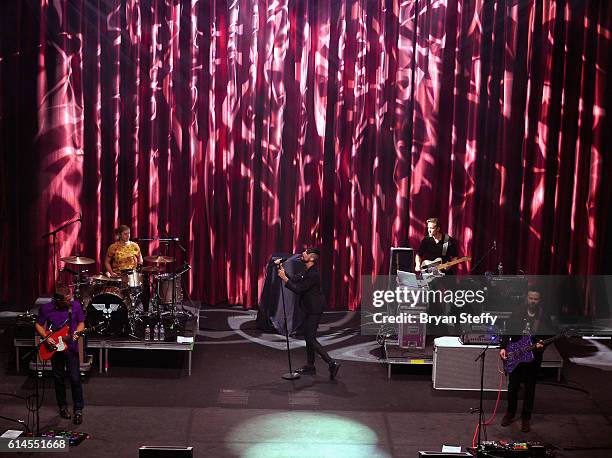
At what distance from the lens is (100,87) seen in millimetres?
13312

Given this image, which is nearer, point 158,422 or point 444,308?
point 158,422

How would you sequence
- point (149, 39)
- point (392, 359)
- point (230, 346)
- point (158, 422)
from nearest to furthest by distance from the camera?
point (158, 422), point (392, 359), point (230, 346), point (149, 39)

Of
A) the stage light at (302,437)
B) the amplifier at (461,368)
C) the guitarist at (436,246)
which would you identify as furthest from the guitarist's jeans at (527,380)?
the guitarist at (436,246)

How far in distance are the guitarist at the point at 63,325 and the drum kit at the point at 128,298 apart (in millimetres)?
1672

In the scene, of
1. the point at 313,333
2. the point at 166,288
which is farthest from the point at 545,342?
the point at 166,288

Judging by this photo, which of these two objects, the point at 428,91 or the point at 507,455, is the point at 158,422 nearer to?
the point at 507,455

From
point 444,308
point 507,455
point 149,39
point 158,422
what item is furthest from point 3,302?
point 507,455

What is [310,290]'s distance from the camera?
10.8 meters

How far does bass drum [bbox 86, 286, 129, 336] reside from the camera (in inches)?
430

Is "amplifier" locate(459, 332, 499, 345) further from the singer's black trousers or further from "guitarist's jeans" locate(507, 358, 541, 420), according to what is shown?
the singer's black trousers

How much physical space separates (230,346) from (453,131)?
14.7 ft

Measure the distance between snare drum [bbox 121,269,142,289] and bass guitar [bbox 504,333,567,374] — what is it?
15.4ft

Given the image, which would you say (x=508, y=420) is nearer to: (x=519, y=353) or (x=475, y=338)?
(x=519, y=353)

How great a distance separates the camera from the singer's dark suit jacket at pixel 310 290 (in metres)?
10.7
